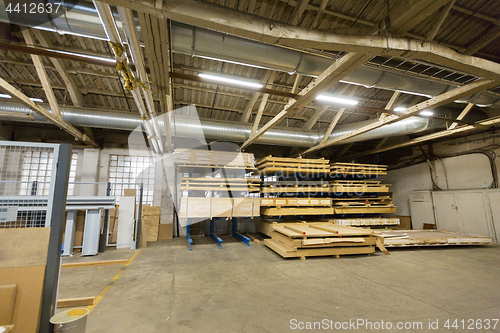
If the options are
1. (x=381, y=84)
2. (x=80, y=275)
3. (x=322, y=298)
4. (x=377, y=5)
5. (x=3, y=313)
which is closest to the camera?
(x=3, y=313)

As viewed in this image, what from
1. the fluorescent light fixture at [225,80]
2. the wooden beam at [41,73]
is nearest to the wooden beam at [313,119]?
the fluorescent light fixture at [225,80]

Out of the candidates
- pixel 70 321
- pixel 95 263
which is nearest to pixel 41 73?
pixel 95 263

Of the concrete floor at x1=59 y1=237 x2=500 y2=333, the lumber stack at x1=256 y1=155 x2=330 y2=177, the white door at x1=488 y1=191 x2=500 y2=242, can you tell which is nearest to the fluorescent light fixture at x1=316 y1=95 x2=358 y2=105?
the lumber stack at x1=256 y1=155 x2=330 y2=177

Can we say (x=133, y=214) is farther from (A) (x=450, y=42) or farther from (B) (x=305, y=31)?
(A) (x=450, y=42)

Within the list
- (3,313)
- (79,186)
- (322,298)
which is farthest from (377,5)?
(79,186)

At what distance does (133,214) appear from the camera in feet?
24.7

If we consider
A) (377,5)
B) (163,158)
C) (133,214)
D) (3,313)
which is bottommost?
(3,313)

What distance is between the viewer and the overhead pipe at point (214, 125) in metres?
6.88

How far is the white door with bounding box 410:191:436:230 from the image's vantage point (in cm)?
1028

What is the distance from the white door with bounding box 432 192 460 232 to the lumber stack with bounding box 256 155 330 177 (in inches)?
225

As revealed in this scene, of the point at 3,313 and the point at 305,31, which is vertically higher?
the point at 305,31

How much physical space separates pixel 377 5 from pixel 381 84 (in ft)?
5.18

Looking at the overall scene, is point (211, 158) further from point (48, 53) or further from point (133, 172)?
point (133, 172)

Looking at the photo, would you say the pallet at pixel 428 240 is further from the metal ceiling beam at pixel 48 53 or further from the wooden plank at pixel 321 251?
the metal ceiling beam at pixel 48 53
